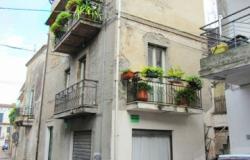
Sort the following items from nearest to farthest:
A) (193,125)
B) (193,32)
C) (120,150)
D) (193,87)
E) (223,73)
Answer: (223,73) < (120,150) < (193,87) < (193,125) < (193,32)

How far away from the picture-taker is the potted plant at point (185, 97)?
9102mm

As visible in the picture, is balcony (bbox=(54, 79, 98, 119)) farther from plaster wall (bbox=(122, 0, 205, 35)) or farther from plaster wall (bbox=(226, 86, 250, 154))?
plaster wall (bbox=(226, 86, 250, 154))

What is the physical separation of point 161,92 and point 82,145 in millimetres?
3490

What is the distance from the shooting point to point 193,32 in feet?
36.5

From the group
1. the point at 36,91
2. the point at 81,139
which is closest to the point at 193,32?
the point at 81,139

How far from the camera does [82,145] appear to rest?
9969 millimetres

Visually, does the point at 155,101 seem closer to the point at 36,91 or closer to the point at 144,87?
the point at 144,87

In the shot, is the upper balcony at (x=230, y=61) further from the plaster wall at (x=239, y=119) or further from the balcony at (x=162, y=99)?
the balcony at (x=162, y=99)

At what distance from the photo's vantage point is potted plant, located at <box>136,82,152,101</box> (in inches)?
323

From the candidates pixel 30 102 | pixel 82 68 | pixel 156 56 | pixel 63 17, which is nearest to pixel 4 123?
pixel 30 102

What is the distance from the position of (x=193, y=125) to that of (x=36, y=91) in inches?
409

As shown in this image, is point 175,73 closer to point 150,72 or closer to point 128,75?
point 150,72

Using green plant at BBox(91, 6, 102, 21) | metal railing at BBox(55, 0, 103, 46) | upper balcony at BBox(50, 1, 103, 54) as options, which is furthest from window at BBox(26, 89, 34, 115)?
green plant at BBox(91, 6, 102, 21)

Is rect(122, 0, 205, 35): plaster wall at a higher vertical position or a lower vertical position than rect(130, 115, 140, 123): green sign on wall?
higher
